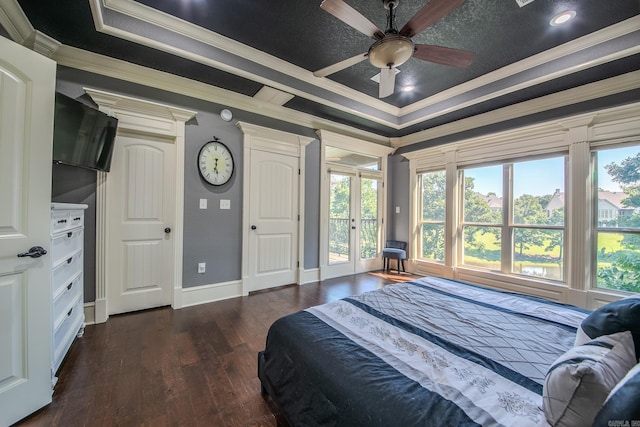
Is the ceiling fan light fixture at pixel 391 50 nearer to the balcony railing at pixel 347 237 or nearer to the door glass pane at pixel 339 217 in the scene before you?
the door glass pane at pixel 339 217

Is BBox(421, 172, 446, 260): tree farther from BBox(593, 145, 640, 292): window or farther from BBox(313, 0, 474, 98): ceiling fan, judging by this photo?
BBox(313, 0, 474, 98): ceiling fan

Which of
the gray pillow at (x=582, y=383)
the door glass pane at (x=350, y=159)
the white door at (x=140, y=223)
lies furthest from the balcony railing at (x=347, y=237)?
the gray pillow at (x=582, y=383)

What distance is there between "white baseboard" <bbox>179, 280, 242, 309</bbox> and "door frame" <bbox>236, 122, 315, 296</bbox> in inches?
4.5

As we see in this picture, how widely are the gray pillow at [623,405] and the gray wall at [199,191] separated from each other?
3.27 m

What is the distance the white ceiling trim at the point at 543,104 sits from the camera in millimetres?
2717

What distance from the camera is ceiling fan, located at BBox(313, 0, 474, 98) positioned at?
155 centimetres

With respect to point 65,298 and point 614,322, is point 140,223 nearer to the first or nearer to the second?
point 65,298

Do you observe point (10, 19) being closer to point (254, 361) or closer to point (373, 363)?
point (254, 361)

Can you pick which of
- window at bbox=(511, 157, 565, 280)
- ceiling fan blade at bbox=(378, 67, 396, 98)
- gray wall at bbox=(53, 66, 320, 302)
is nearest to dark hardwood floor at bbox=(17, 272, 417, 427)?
gray wall at bbox=(53, 66, 320, 302)

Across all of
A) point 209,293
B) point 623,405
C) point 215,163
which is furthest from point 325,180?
point 623,405

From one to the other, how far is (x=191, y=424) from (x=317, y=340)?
87 centimetres

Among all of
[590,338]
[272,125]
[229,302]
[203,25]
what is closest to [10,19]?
[203,25]

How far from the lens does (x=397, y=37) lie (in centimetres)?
178

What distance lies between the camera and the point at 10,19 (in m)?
1.91
